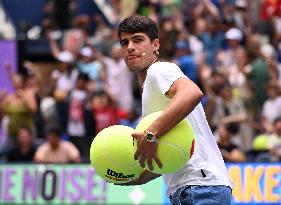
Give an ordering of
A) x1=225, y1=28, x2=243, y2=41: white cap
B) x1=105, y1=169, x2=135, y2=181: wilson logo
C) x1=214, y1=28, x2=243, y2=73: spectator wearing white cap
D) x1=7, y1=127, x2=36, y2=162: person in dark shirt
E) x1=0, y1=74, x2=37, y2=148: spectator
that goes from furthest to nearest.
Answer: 1. x1=225, y1=28, x2=243, y2=41: white cap
2. x1=214, y1=28, x2=243, y2=73: spectator wearing white cap
3. x1=0, y1=74, x2=37, y2=148: spectator
4. x1=7, y1=127, x2=36, y2=162: person in dark shirt
5. x1=105, y1=169, x2=135, y2=181: wilson logo

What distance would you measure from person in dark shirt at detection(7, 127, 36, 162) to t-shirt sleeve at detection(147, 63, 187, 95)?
29.7 feet

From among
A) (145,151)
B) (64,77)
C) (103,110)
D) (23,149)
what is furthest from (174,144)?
(64,77)

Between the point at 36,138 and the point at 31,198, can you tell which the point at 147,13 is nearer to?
the point at 36,138

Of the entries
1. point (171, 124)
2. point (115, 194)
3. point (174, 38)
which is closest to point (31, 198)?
point (115, 194)

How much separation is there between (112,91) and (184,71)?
1256 mm

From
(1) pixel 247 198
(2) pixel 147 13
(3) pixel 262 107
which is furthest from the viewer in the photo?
(2) pixel 147 13

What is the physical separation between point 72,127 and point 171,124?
10.0m

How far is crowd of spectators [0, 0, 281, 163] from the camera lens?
549 inches

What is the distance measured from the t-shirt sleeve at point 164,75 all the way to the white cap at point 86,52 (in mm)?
10953

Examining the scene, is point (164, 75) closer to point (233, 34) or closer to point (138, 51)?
point (138, 51)

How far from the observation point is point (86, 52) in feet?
52.4

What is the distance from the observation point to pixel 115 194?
43.4 feet

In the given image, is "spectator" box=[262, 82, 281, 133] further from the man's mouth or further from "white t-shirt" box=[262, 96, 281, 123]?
the man's mouth

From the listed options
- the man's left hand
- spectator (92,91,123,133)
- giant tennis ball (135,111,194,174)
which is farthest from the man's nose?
spectator (92,91,123,133)
